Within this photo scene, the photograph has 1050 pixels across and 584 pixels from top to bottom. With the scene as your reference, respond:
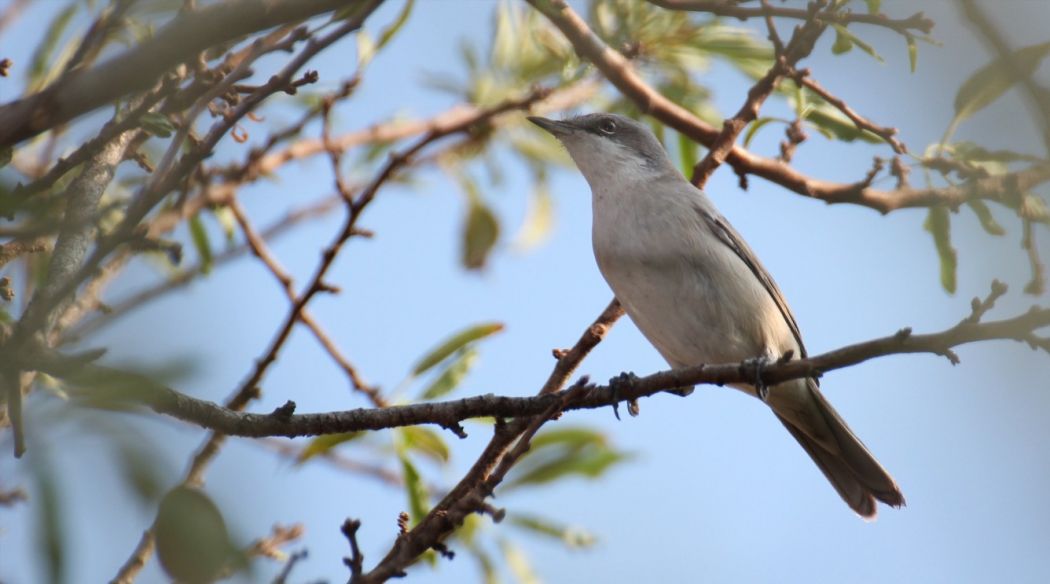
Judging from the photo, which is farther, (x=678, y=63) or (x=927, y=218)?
(x=678, y=63)

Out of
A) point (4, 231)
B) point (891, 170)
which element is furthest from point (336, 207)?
point (4, 231)

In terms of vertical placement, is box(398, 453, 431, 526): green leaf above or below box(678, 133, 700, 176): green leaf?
below

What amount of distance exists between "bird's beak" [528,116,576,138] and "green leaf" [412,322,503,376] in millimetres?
1988

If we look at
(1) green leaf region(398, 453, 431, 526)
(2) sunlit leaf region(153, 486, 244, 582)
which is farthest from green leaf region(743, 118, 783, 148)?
(2) sunlit leaf region(153, 486, 244, 582)

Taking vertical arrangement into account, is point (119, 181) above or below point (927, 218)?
above

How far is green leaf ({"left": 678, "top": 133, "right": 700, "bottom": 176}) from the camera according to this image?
5.55 meters

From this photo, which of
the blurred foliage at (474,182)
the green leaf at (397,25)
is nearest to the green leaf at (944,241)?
the blurred foliage at (474,182)

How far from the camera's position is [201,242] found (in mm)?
4902

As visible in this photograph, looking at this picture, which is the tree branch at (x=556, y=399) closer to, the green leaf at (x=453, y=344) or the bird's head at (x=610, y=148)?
the green leaf at (x=453, y=344)

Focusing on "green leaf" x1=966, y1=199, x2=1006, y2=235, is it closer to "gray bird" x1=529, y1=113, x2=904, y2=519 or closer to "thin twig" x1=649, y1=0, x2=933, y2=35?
"thin twig" x1=649, y1=0, x2=933, y2=35

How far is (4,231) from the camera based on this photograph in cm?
167

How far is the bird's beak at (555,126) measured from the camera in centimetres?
598

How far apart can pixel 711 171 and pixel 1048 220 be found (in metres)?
3.04

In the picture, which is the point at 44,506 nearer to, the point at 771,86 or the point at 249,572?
the point at 249,572
